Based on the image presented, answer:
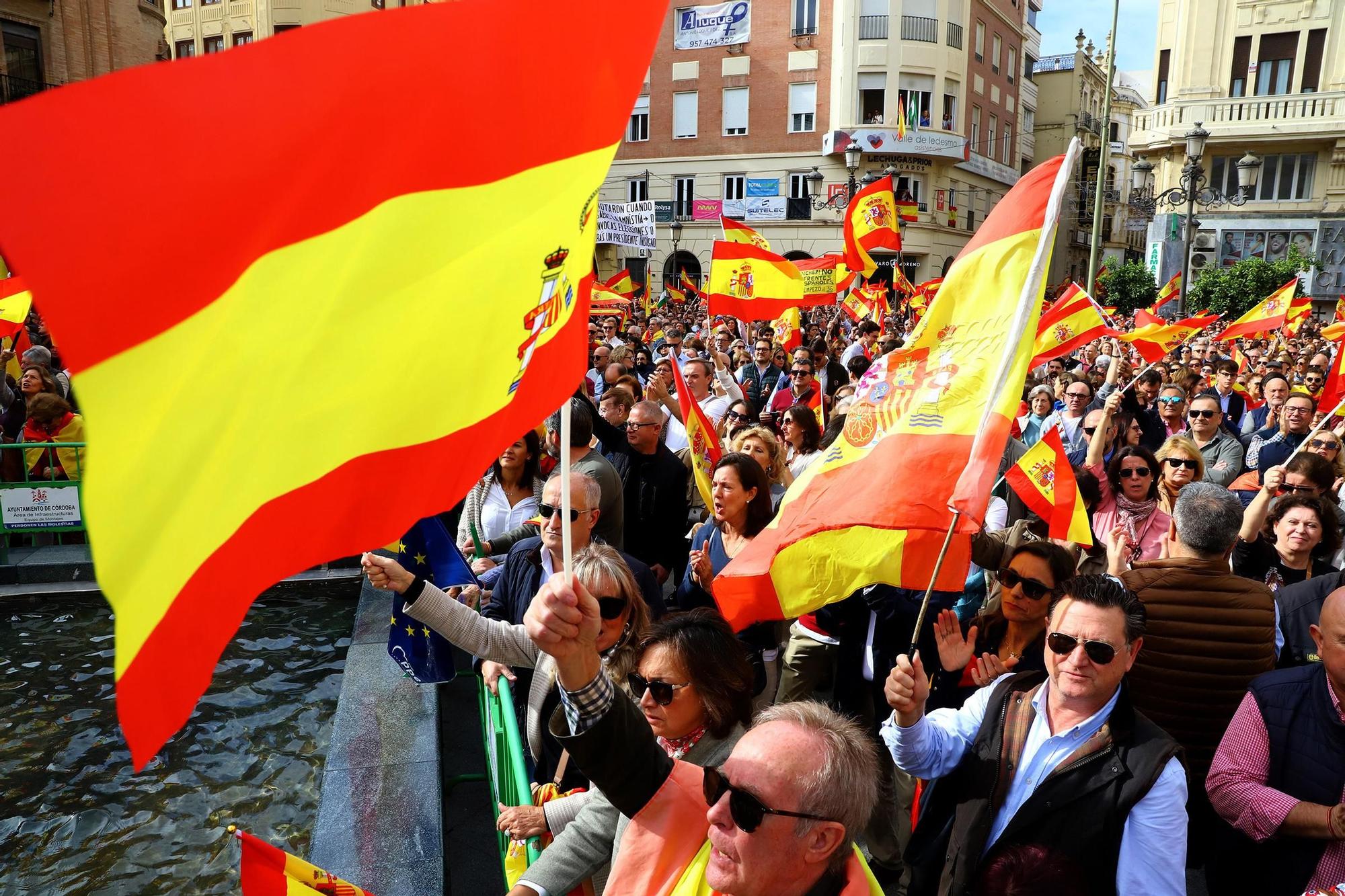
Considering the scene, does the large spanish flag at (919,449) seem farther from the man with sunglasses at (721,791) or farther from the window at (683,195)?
the window at (683,195)

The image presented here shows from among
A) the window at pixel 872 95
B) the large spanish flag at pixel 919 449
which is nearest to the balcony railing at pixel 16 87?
the window at pixel 872 95

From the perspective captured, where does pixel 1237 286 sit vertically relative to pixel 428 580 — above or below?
above

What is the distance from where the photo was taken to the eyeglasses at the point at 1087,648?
8.45 feet

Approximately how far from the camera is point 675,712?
2.66m

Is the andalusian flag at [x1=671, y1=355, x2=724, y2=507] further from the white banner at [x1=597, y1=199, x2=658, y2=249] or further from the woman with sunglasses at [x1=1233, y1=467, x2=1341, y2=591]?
the white banner at [x1=597, y1=199, x2=658, y2=249]

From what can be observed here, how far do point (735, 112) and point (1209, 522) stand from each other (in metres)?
41.7

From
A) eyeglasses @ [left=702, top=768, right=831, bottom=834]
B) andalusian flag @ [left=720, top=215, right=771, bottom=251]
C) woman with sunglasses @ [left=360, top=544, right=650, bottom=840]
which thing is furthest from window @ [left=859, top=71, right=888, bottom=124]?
eyeglasses @ [left=702, top=768, right=831, bottom=834]

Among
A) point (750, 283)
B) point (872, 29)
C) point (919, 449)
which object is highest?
point (872, 29)

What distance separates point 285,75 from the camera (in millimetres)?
1596

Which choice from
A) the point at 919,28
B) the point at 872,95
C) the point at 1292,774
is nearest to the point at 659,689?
the point at 1292,774

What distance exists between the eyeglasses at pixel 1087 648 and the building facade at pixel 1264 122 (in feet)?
126

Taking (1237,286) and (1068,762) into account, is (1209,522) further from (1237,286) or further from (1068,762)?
(1237,286)

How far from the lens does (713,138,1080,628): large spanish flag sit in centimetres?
311

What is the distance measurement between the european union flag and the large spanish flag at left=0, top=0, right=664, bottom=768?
2188 millimetres
